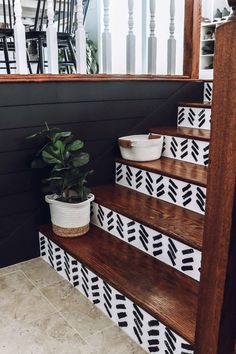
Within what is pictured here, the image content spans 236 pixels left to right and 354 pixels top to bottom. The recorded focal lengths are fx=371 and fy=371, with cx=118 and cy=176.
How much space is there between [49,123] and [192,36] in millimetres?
1268

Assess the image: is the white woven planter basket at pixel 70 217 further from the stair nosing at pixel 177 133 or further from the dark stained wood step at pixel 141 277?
the stair nosing at pixel 177 133

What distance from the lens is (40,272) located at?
6.55 feet

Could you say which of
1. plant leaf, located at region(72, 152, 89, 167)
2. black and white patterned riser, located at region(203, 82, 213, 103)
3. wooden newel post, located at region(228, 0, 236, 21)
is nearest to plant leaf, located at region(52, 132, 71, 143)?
plant leaf, located at region(72, 152, 89, 167)

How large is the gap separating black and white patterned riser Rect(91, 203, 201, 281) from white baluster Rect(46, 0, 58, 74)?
A: 81 centimetres

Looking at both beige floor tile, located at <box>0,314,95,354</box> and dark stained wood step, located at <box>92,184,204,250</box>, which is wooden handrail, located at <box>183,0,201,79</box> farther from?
beige floor tile, located at <box>0,314,95,354</box>

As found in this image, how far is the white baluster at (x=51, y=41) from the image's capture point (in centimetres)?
204

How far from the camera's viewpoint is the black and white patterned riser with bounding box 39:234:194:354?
1315 mm

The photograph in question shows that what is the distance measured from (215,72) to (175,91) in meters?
1.70

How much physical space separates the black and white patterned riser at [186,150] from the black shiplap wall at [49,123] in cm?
24

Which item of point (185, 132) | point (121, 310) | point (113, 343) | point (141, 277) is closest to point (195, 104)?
point (185, 132)

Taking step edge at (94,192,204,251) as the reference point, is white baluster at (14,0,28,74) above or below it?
above

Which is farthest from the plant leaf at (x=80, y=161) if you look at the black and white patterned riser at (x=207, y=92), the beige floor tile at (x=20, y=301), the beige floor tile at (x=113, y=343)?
the black and white patterned riser at (x=207, y=92)

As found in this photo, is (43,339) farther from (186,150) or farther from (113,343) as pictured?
(186,150)

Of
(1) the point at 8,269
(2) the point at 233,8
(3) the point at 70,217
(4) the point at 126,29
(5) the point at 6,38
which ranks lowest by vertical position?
(1) the point at 8,269
